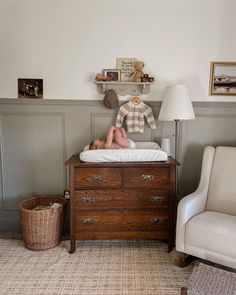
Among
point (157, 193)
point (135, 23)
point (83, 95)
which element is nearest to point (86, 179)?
point (157, 193)

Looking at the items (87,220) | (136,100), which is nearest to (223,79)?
(136,100)

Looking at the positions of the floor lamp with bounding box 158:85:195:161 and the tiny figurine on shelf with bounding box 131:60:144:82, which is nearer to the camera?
the floor lamp with bounding box 158:85:195:161

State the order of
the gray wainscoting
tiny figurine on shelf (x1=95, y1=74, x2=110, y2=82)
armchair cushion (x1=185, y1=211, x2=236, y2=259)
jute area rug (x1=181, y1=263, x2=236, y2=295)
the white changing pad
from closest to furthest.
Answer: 1. jute area rug (x1=181, y1=263, x2=236, y2=295)
2. armchair cushion (x1=185, y1=211, x2=236, y2=259)
3. the white changing pad
4. tiny figurine on shelf (x1=95, y1=74, x2=110, y2=82)
5. the gray wainscoting

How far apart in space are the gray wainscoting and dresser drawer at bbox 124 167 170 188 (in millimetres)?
538

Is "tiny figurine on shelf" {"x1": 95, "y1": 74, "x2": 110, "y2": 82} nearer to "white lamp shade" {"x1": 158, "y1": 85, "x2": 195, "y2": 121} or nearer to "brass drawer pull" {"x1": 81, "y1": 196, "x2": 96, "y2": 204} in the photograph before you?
"white lamp shade" {"x1": 158, "y1": 85, "x2": 195, "y2": 121}

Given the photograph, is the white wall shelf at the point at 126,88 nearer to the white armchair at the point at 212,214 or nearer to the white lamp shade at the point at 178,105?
the white lamp shade at the point at 178,105

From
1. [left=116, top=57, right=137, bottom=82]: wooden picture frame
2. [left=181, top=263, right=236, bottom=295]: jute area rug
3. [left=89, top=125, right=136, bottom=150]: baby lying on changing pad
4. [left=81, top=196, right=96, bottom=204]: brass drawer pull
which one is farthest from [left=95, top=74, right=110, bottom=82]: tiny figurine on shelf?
[left=181, top=263, right=236, bottom=295]: jute area rug

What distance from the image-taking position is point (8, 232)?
9.18 ft

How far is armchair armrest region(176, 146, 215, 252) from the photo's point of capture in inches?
81.1

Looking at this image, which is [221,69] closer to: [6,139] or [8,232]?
[6,139]

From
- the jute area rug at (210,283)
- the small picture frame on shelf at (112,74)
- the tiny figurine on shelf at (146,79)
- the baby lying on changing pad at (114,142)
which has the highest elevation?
the small picture frame on shelf at (112,74)

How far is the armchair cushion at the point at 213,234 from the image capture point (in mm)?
1854

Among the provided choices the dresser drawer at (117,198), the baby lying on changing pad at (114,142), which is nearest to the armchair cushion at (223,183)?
the dresser drawer at (117,198)

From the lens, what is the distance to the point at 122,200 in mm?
2287
